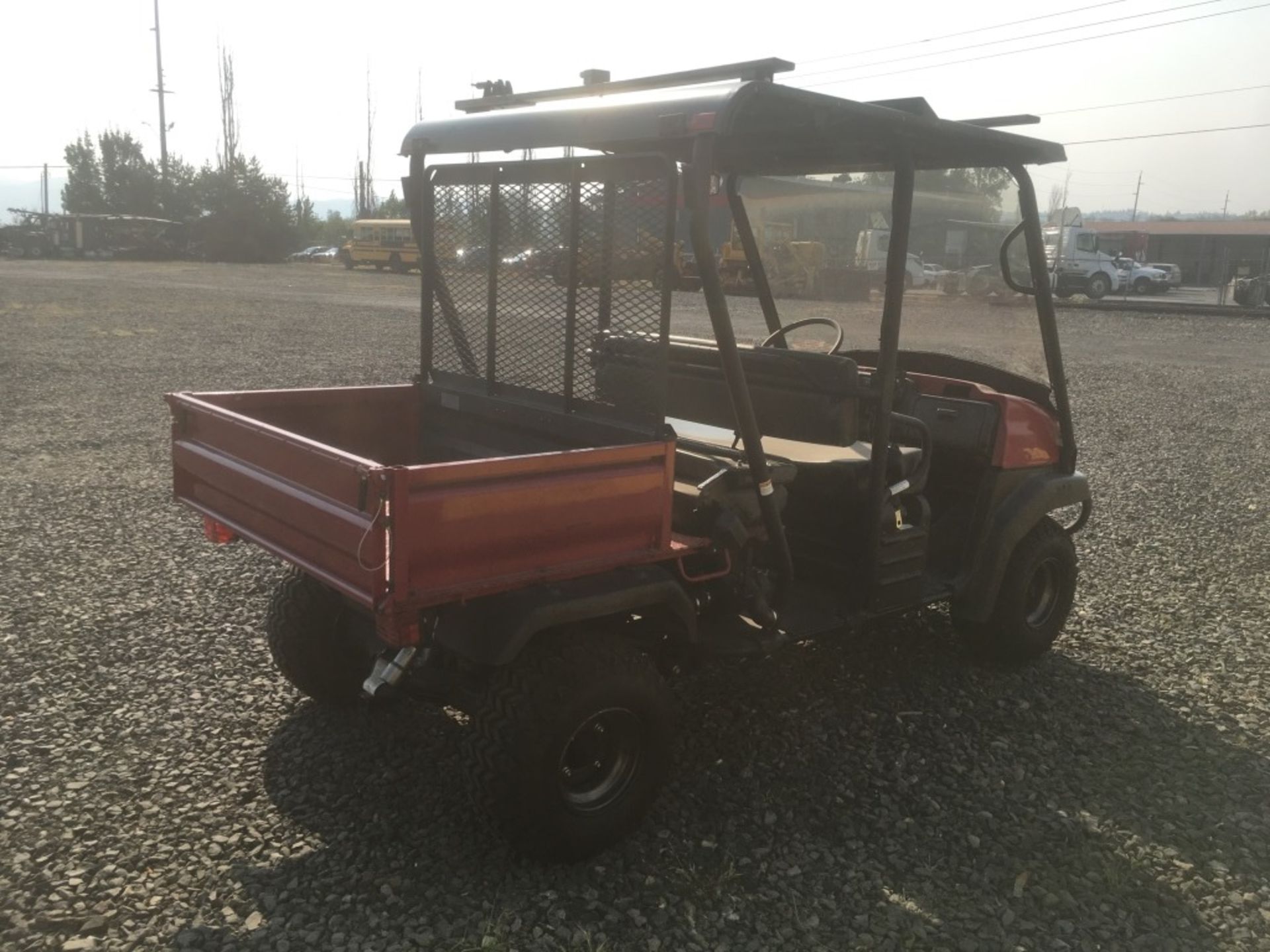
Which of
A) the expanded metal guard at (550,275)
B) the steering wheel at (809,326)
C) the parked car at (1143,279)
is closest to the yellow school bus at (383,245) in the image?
the parked car at (1143,279)

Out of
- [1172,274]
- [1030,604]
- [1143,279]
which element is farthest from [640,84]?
[1172,274]

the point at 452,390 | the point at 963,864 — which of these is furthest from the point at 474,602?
the point at 963,864

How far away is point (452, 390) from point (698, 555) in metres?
1.21

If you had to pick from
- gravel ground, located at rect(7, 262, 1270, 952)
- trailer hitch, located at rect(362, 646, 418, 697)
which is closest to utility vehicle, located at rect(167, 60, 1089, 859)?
trailer hitch, located at rect(362, 646, 418, 697)

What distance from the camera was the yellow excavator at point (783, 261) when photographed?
4.76m

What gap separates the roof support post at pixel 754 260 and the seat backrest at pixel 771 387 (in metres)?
0.65

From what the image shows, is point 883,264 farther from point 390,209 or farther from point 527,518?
point 390,209

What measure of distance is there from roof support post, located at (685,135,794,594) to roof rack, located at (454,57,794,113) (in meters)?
0.26

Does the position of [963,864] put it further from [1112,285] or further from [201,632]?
[1112,285]

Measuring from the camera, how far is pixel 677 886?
9.89 feet

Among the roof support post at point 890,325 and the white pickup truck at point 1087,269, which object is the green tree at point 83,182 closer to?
the white pickup truck at point 1087,269

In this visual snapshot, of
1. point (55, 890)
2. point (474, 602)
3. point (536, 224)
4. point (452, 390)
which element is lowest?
point (55, 890)

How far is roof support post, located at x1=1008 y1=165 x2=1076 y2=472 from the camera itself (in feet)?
14.1

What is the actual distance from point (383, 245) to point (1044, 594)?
4059cm
